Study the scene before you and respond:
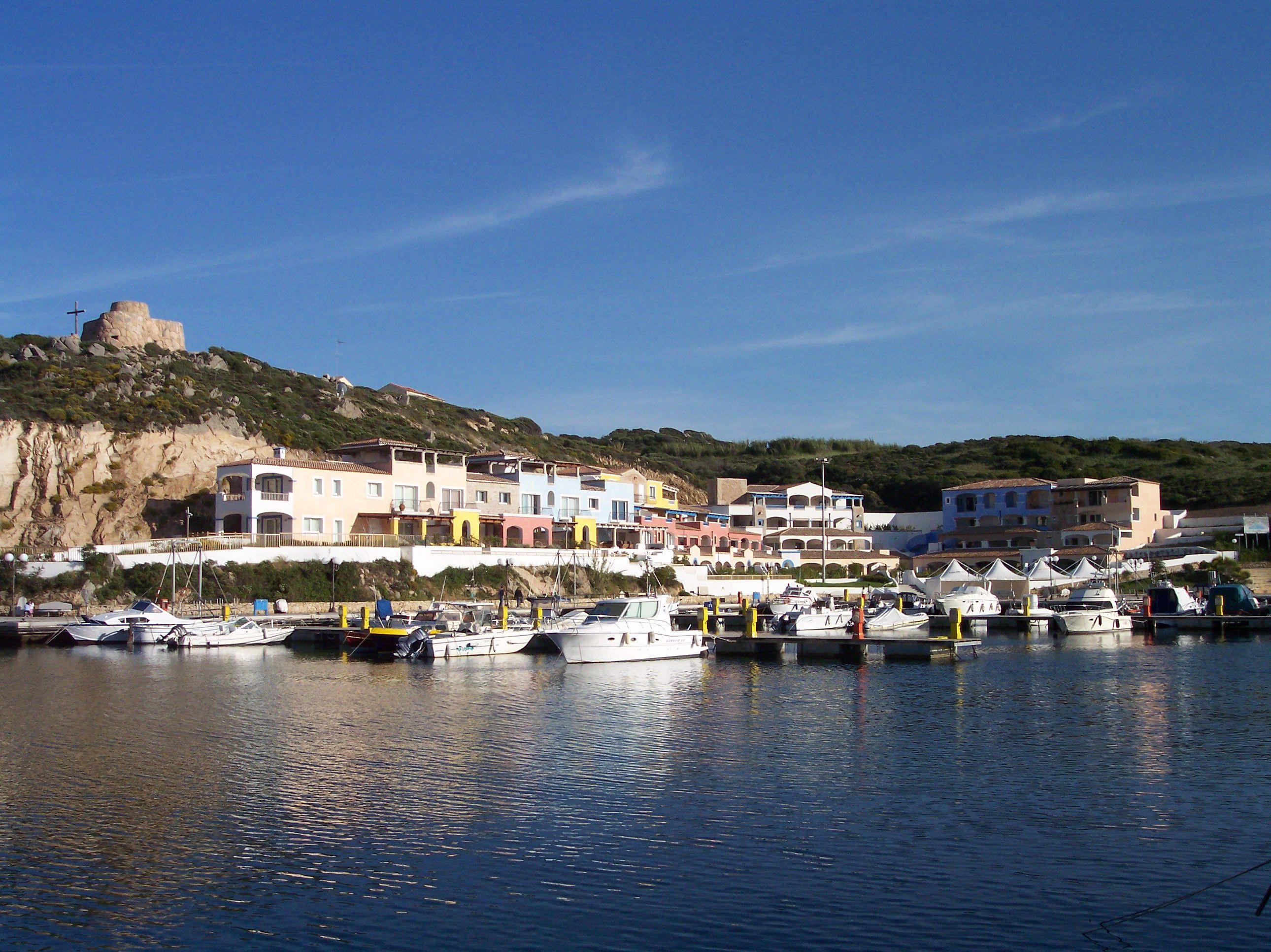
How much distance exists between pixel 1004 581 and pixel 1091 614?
15.4m

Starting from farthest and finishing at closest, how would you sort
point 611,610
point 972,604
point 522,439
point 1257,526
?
point 522,439 < point 1257,526 < point 972,604 < point 611,610

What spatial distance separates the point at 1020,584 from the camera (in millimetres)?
79625

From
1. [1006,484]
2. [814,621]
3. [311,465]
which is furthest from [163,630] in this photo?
[1006,484]

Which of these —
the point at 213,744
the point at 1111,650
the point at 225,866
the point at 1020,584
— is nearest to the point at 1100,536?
the point at 1020,584

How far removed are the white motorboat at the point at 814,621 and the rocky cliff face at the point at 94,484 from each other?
125 ft

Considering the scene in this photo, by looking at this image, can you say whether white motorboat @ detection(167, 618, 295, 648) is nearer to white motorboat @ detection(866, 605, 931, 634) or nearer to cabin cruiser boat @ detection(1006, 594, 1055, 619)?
white motorboat @ detection(866, 605, 931, 634)

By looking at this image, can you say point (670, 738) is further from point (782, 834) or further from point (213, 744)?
point (213, 744)

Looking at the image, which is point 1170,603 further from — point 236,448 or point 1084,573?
point 236,448

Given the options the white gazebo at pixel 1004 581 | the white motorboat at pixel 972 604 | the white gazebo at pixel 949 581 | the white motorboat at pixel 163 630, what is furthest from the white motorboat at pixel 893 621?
the white motorboat at pixel 163 630

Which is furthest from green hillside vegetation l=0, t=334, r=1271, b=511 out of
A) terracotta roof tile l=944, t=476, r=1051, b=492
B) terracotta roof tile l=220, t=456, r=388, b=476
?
terracotta roof tile l=944, t=476, r=1051, b=492

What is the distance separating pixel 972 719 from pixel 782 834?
14225 millimetres

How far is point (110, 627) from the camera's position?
5566 centimetres

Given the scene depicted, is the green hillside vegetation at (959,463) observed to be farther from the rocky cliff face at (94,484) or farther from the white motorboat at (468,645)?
the white motorboat at (468,645)

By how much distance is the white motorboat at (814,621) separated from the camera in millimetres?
56219
